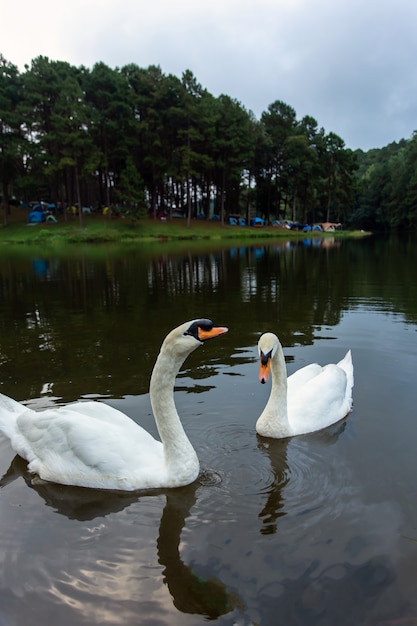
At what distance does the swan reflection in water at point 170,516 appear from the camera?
123 inches

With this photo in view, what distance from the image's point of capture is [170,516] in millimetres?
Answer: 4031

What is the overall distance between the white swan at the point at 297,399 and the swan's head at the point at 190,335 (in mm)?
1070

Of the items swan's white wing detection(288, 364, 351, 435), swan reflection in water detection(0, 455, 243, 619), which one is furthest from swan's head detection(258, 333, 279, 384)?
swan reflection in water detection(0, 455, 243, 619)

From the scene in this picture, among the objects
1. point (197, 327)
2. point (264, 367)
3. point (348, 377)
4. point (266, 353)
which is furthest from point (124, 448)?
point (348, 377)

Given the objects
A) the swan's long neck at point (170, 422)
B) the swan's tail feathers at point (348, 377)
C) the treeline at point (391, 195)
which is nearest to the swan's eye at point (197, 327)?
the swan's long neck at point (170, 422)

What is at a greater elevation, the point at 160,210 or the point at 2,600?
the point at 160,210

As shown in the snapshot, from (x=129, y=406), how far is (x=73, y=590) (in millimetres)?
3348

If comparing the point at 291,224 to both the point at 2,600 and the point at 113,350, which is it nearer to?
the point at 113,350

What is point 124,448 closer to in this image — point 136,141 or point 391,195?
point 136,141

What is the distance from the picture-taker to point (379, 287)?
57.6 feet

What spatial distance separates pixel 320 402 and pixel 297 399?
1.15ft

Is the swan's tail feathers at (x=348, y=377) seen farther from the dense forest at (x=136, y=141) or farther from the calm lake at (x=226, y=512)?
the dense forest at (x=136, y=141)

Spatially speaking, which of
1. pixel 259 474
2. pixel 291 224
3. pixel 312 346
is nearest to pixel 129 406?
pixel 259 474

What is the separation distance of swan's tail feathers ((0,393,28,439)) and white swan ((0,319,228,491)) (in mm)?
503
